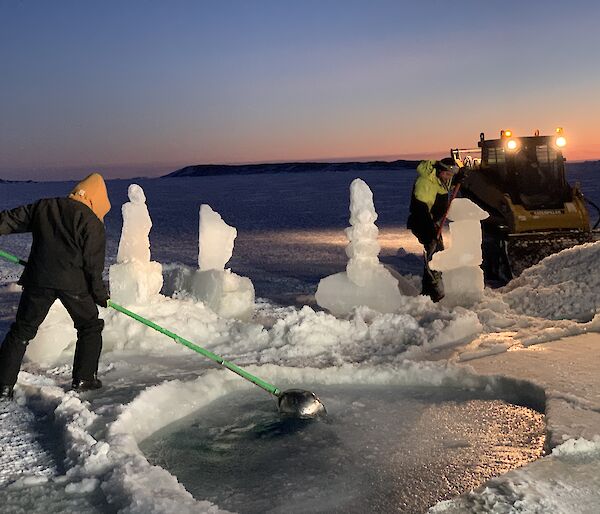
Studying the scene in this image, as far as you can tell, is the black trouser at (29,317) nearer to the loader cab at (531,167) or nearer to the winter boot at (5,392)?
the winter boot at (5,392)

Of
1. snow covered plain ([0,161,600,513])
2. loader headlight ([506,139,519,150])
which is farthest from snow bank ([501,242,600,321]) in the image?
loader headlight ([506,139,519,150])

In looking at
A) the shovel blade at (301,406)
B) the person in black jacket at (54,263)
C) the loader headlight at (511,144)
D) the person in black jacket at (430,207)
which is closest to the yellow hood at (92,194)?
the person in black jacket at (54,263)

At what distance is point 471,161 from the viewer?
36.0 ft

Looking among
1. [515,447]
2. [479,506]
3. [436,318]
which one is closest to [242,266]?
[436,318]

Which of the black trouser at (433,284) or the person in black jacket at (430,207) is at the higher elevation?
the person in black jacket at (430,207)

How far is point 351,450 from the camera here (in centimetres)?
394

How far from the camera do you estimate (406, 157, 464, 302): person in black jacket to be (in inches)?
305

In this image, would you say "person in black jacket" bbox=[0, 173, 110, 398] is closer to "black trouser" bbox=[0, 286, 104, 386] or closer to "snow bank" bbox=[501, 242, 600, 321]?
"black trouser" bbox=[0, 286, 104, 386]

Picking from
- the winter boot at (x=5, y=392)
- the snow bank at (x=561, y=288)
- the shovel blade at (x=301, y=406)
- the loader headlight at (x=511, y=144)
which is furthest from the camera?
the loader headlight at (x=511, y=144)

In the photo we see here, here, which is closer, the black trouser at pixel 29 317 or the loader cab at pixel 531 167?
the black trouser at pixel 29 317

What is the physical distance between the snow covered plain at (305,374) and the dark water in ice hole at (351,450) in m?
0.20

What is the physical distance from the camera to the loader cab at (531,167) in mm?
10062

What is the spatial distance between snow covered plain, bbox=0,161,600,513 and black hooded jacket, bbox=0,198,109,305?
2.61 ft

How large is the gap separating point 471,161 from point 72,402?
8145 millimetres
